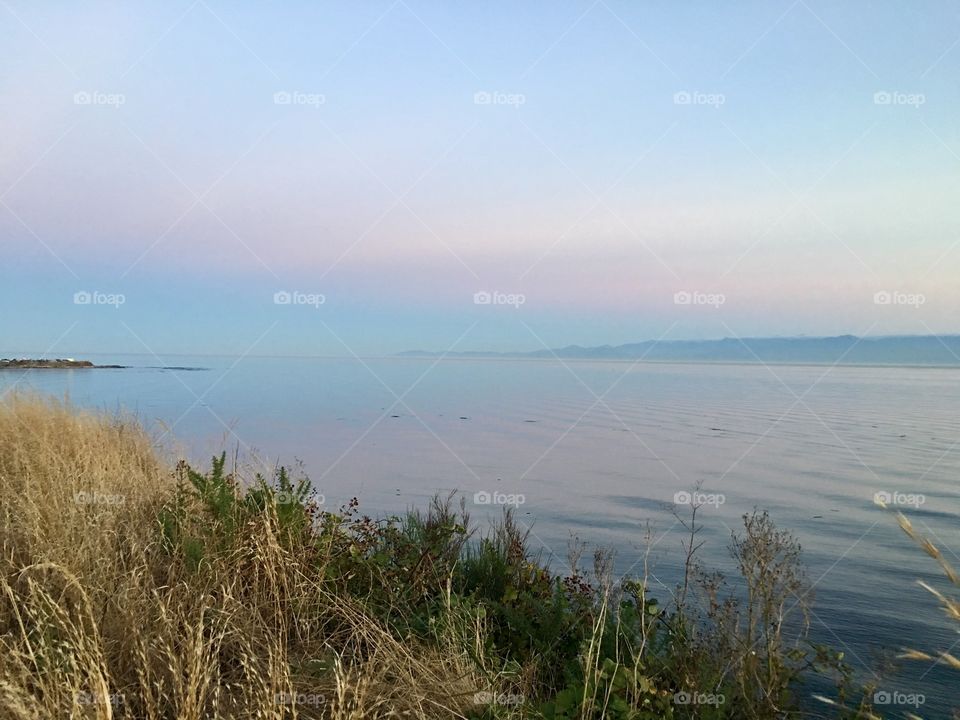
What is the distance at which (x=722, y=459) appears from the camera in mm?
14234

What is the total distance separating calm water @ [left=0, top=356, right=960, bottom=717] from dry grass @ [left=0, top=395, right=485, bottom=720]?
225 centimetres

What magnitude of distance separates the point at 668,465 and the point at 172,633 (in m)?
11.2

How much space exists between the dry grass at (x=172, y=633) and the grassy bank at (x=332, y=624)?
2 cm

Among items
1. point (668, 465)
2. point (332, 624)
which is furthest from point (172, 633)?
point (668, 465)

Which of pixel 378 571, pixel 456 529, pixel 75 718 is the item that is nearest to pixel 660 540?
pixel 456 529

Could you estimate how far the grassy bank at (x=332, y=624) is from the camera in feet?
11.1

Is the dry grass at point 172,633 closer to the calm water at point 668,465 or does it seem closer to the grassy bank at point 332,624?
the grassy bank at point 332,624

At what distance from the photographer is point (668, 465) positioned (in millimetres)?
13812

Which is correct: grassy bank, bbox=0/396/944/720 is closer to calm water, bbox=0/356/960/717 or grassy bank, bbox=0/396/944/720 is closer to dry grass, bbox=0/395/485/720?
dry grass, bbox=0/395/485/720

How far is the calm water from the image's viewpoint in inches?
297

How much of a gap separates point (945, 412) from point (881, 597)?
1835 cm

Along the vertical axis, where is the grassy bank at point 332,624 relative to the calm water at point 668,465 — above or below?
below

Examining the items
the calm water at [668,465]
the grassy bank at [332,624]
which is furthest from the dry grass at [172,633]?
the calm water at [668,465]

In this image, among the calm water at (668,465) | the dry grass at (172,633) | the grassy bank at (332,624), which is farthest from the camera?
the calm water at (668,465)
